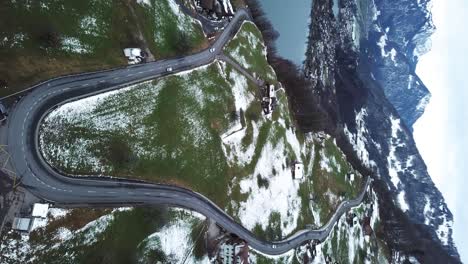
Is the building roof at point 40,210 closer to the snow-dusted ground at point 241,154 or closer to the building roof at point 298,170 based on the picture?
the snow-dusted ground at point 241,154

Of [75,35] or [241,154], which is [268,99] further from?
[75,35]

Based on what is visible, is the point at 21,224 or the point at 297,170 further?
the point at 297,170

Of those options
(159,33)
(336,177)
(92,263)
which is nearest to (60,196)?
(92,263)

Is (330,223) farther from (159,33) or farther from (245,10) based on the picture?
(159,33)

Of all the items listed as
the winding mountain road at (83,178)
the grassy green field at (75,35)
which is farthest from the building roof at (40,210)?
the grassy green field at (75,35)

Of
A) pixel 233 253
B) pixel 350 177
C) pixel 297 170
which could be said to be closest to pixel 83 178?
pixel 233 253
